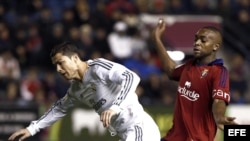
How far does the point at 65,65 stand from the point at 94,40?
953cm

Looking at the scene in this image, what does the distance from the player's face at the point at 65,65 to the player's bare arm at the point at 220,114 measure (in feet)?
4.66

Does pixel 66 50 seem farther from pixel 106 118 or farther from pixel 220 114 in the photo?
pixel 220 114

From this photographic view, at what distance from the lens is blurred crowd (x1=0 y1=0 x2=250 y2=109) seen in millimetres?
15781

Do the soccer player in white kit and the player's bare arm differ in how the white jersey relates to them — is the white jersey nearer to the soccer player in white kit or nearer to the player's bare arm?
the soccer player in white kit

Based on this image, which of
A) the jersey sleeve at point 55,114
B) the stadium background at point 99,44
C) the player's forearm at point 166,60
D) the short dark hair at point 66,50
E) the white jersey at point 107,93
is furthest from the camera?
the stadium background at point 99,44

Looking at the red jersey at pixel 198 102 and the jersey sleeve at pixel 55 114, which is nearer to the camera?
the red jersey at pixel 198 102

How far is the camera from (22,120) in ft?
49.0

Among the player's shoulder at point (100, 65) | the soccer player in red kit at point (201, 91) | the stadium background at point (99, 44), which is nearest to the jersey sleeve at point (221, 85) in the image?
the soccer player in red kit at point (201, 91)

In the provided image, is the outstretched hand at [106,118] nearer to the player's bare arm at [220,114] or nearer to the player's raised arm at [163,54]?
the player's bare arm at [220,114]

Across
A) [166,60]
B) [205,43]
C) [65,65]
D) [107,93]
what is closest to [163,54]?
[166,60]

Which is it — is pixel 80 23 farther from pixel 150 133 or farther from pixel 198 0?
pixel 150 133

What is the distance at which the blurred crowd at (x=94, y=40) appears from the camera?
15.8 metres

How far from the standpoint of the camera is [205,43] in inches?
285

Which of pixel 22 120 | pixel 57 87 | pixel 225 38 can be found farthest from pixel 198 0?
pixel 22 120
